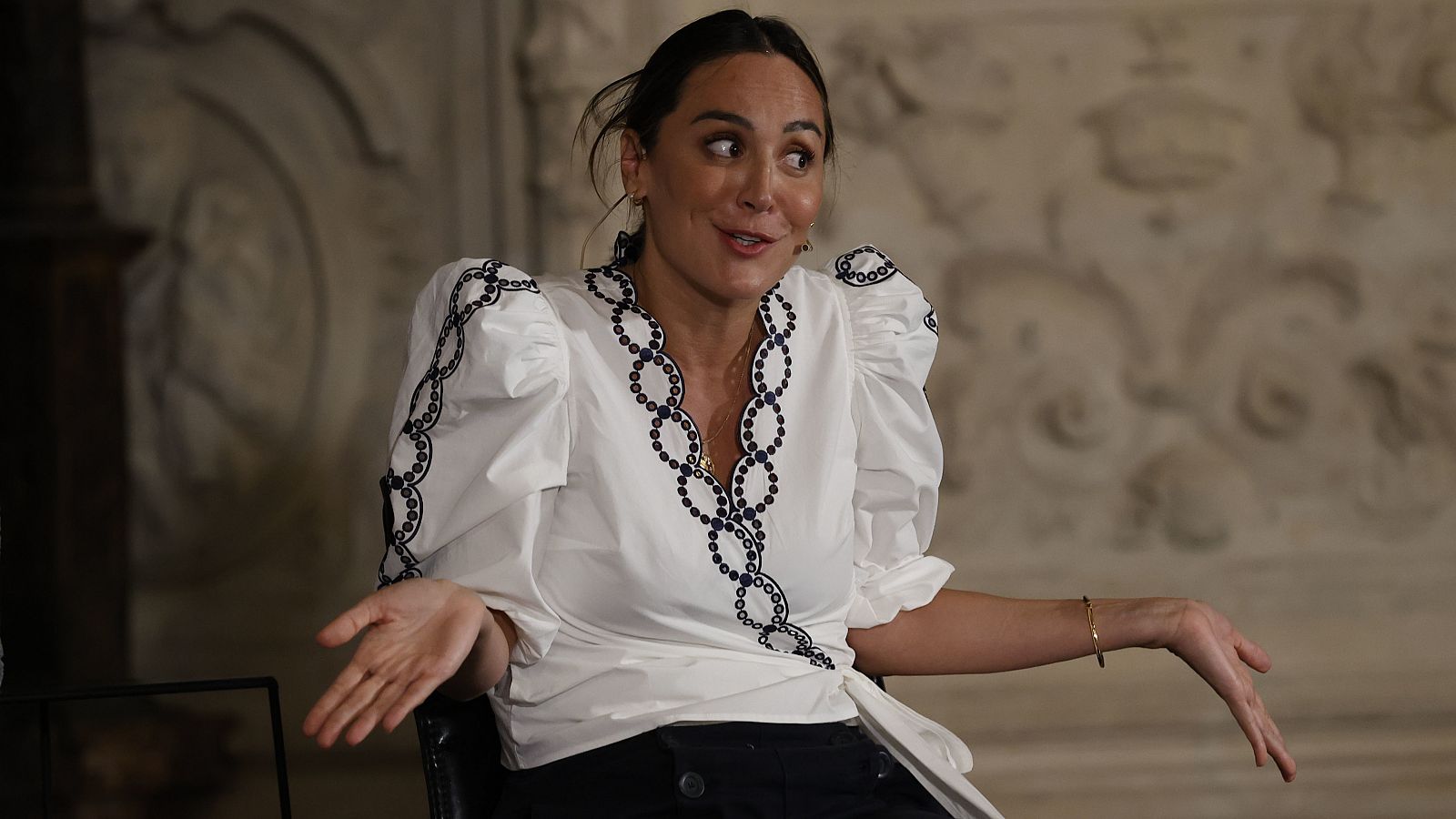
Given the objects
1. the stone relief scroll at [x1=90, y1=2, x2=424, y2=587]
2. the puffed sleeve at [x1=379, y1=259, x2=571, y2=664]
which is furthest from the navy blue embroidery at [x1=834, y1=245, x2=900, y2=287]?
the stone relief scroll at [x1=90, y1=2, x2=424, y2=587]

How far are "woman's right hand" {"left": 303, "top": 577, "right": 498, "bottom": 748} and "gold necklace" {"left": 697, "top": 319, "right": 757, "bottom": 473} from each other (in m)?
0.36

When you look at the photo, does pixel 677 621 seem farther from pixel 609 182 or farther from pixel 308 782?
pixel 308 782

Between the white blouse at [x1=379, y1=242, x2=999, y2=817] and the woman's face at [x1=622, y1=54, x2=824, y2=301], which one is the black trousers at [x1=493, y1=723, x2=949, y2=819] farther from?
the woman's face at [x1=622, y1=54, x2=824, y2=301]

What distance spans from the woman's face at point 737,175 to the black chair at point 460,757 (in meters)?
0.57

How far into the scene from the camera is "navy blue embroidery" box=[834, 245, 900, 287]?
1.82m

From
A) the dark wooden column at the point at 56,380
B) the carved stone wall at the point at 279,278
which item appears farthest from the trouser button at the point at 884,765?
the dark wooden column at the point at 56,380

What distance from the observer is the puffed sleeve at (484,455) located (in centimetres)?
145

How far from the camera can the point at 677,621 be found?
1536 mm

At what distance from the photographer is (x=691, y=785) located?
142 cm

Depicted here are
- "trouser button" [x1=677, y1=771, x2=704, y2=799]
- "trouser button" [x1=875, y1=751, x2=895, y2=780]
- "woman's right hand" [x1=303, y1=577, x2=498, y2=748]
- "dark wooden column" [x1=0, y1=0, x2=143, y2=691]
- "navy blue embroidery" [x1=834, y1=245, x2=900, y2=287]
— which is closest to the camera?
"woman's right hand" [x1=303, y1=577, x2=498, y2=748]

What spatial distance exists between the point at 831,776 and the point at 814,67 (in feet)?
2.81

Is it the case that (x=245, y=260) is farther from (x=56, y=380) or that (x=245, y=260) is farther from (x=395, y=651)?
(x=395, y=651)

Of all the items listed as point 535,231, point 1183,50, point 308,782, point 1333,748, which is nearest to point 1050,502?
point 1333,748

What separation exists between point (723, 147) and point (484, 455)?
1.53 ft
